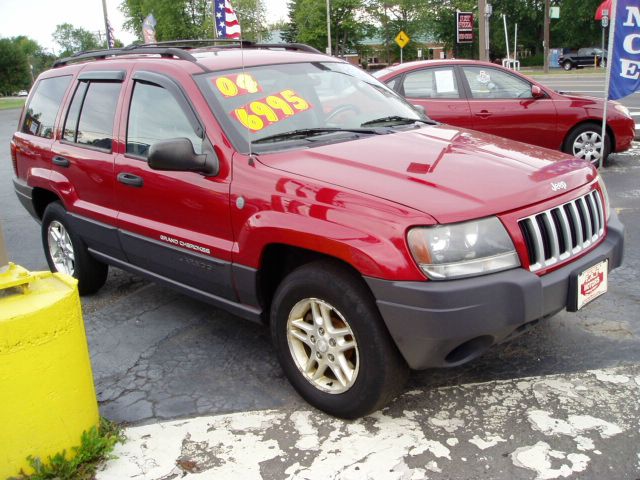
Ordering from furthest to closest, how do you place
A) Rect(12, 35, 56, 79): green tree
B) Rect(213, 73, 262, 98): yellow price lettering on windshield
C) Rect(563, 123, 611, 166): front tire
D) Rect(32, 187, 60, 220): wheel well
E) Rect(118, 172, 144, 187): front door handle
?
Rect(12, 35, 56, 79): green tree < Rect(563, 123, 611, 166): front tire < Rect(32, 187, 60, 220): wheel well < Rect(118, 172, 144, 187): front door handle < Rect(213, 73, 262, 98): yellow price lettering on windshield

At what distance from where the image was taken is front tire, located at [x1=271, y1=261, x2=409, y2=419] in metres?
2.81

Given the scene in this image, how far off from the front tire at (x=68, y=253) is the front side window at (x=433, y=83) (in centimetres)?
508

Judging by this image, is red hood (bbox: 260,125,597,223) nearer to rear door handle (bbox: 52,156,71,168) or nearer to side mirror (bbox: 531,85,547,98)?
rear door handle (bbox: 52,156,71,168)

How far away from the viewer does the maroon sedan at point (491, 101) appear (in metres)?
8.52

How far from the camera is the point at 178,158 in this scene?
3.28m

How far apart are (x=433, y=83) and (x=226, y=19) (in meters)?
8.52

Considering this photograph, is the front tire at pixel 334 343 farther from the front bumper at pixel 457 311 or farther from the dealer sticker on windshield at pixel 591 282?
the dealer sticker on windshield at pixel 591 282

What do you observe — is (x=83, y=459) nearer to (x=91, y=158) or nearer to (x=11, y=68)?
(x=91, y=158)

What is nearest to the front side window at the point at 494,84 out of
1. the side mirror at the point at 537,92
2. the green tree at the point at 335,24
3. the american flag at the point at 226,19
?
the side mirror at the point at 537,92

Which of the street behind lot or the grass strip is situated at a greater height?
the grass strip

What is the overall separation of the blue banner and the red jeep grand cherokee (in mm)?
4424

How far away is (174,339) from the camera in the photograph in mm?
4199

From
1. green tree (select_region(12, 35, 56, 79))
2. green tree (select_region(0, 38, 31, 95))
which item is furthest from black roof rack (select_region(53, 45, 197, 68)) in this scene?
green tree (select_region(12, 35, 56, 79))

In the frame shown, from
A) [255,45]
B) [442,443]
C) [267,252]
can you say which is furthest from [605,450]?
[255,45]
